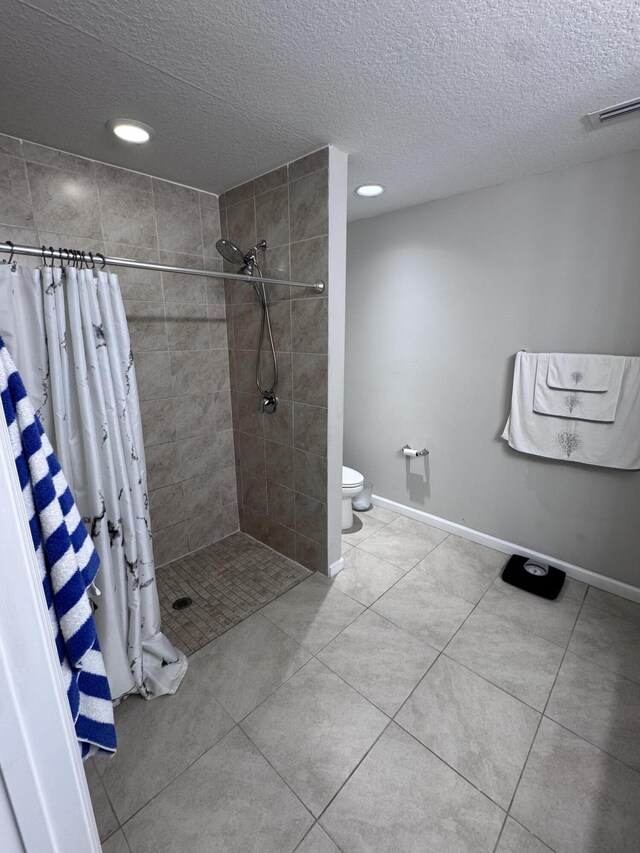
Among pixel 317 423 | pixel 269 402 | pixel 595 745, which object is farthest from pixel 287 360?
pixel 595 745

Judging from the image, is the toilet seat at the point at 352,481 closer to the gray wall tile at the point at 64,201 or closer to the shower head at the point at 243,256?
the shower head at the point at 243,256

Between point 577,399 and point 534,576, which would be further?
point 534,576

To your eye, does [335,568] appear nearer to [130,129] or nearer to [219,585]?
[219,585]

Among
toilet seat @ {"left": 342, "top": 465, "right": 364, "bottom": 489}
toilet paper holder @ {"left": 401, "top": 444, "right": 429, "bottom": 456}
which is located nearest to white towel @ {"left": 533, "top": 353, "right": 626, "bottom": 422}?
toilet paper holder @ {"left": 401, "top": 444, "right": 429, "bottom": 456}

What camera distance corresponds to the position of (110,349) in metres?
1.44

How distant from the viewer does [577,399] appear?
212cm

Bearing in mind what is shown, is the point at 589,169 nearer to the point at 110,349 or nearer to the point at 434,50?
the point at 434,50

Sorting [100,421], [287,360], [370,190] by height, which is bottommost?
[100,421]

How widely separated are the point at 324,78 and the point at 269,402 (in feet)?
4.94

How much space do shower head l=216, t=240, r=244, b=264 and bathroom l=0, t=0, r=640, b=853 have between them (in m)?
0.02

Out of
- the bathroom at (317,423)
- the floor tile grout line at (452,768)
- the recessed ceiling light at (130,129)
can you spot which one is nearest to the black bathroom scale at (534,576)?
the bathroom at (317,423)

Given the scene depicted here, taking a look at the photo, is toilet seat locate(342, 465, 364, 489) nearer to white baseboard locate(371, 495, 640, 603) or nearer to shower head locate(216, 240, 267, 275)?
white baseboard locate(371, 495, 640, 603)

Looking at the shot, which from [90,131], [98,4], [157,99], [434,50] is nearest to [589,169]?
[434,50]

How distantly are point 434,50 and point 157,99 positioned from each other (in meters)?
0.98
